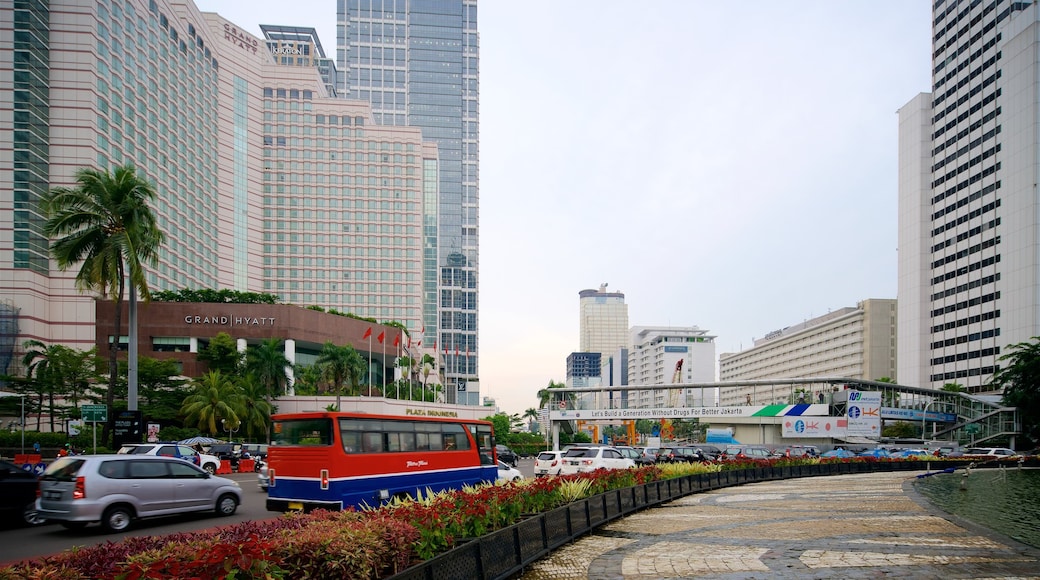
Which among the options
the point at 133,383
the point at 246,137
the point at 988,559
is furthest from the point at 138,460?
the point at 246,137

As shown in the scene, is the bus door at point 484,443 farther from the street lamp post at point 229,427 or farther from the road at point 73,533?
the street lamp post at point 229,427

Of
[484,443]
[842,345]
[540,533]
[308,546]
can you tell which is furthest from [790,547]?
[842,345]

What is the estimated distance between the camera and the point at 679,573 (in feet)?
34.4

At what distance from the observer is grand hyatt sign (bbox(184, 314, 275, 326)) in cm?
7050

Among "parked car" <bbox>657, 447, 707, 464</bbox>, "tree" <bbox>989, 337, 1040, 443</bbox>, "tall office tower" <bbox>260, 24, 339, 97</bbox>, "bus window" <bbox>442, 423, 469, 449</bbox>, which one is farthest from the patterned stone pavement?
"tall office tower" <bbox>260, 24, 339, 97</bbox>

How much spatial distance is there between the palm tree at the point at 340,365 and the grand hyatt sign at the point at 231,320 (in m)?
7.30

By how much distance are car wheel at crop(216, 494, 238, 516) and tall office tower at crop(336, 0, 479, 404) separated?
479 ft

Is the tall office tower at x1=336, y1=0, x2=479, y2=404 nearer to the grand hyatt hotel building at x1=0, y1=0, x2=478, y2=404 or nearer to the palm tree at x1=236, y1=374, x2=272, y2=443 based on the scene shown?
the grand hyatt hotel building at x1=0, y1=0, x2=478, y2=404

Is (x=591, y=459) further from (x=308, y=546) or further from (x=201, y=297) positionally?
(x=201, y=297)

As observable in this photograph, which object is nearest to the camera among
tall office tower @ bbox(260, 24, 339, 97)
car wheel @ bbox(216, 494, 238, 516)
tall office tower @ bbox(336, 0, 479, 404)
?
car wheel @ bbox(216, 494, 238, 516)

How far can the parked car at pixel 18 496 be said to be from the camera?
15.7 m

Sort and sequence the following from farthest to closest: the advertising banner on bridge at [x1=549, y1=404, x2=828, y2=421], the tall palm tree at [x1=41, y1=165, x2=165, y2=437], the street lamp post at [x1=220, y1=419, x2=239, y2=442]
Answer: the advertising banner on bridge at [x1=549, y1=404, x2=828, y2=421] < the street lamp post at [x1=220, y1=419, x2=239, y2=442] < the tall palm tree at [x1=41, y1=165, x2=165, y2=437]

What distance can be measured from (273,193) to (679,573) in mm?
125734

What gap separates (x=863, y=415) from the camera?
66375mm
